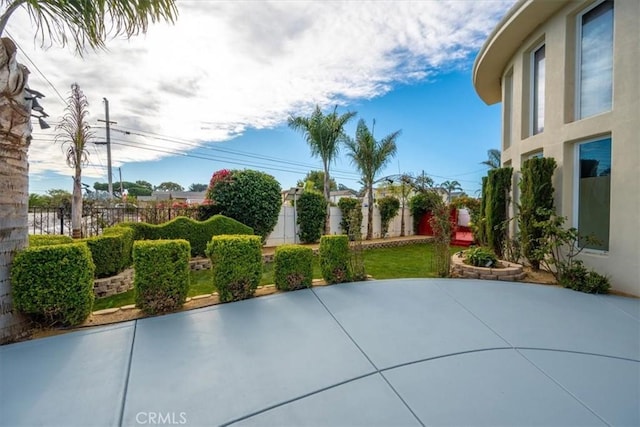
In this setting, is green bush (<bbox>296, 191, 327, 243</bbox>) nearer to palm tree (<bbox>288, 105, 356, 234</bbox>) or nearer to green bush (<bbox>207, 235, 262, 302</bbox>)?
palm tree (<bbox>288, 105, 356, 234</bbox>)

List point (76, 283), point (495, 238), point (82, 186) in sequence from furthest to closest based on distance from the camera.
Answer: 1. point (82, 186)
2. point (495, 238)
3. point (76, 283)

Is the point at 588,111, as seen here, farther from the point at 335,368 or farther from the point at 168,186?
the point at 168,186

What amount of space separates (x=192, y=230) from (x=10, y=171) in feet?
16.5

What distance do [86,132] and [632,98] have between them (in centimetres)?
1267

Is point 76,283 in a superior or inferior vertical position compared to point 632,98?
inferior

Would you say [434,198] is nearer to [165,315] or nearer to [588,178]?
[588,178]

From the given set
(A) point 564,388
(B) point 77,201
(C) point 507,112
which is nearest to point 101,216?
(B) point 77,201

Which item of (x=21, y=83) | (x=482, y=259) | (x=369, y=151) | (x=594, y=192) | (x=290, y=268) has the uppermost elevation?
(x=369, y=151)

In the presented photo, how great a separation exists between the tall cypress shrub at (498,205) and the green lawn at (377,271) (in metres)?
1.76

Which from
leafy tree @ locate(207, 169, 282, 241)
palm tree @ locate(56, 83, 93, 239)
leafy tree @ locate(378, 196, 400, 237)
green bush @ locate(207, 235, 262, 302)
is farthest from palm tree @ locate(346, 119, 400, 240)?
palm tree @ locate(56, 83, 93, 239)

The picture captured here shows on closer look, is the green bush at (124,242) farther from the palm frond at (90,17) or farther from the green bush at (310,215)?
the green bush at (310,215)

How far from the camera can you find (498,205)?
7219 mm

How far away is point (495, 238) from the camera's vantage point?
24.1ft

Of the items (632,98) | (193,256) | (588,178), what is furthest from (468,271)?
(193,256)
